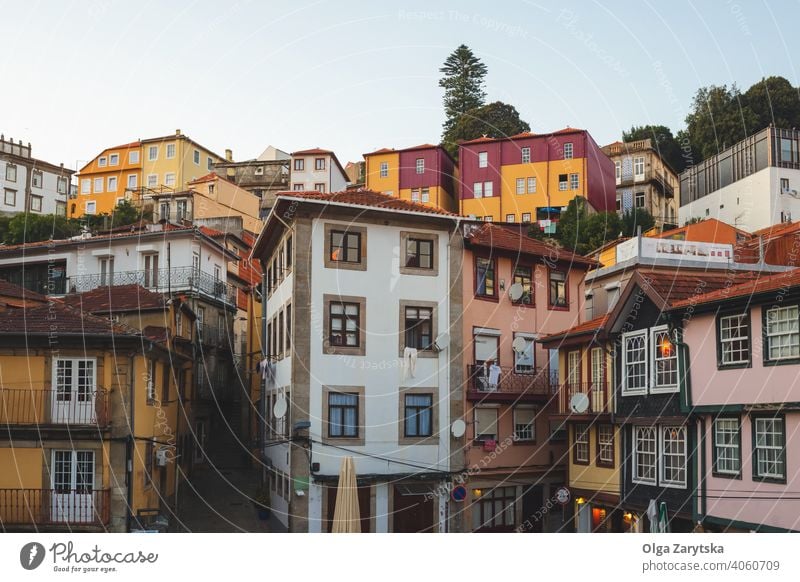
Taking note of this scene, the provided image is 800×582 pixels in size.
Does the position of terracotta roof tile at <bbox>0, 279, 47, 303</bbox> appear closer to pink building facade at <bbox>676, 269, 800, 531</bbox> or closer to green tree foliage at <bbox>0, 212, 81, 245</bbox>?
green tree foliage at <bbox>0, 212, 81, 245</bbox>

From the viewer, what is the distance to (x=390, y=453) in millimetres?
14523

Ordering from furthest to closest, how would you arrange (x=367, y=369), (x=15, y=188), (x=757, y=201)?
(x=15, y=188), (x=367, y=369), (x=757, y=201)

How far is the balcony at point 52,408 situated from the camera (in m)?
11.7

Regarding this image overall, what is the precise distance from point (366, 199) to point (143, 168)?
375cm

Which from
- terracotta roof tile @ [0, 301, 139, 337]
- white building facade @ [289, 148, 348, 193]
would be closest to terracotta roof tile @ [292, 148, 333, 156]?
white building facade @ [289, 148, 348, 193]

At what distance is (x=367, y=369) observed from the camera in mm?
14367

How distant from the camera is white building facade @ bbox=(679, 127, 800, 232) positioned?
12.2 metres

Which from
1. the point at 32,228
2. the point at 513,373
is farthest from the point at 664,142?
the point at 32,228

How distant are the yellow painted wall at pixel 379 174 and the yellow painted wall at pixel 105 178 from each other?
158 inches

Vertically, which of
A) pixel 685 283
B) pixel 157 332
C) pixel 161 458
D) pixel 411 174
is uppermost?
pixel 411 174

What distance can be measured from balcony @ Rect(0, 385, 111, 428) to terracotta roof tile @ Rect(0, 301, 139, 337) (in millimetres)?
748

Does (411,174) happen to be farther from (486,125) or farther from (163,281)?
(163,281)

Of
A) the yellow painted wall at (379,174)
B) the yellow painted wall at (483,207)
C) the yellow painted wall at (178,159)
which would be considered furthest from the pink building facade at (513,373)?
the yellow painted wall at (178,159)

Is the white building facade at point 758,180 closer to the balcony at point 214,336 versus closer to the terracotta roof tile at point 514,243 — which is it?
the terracotta roof tile at point 514,243
